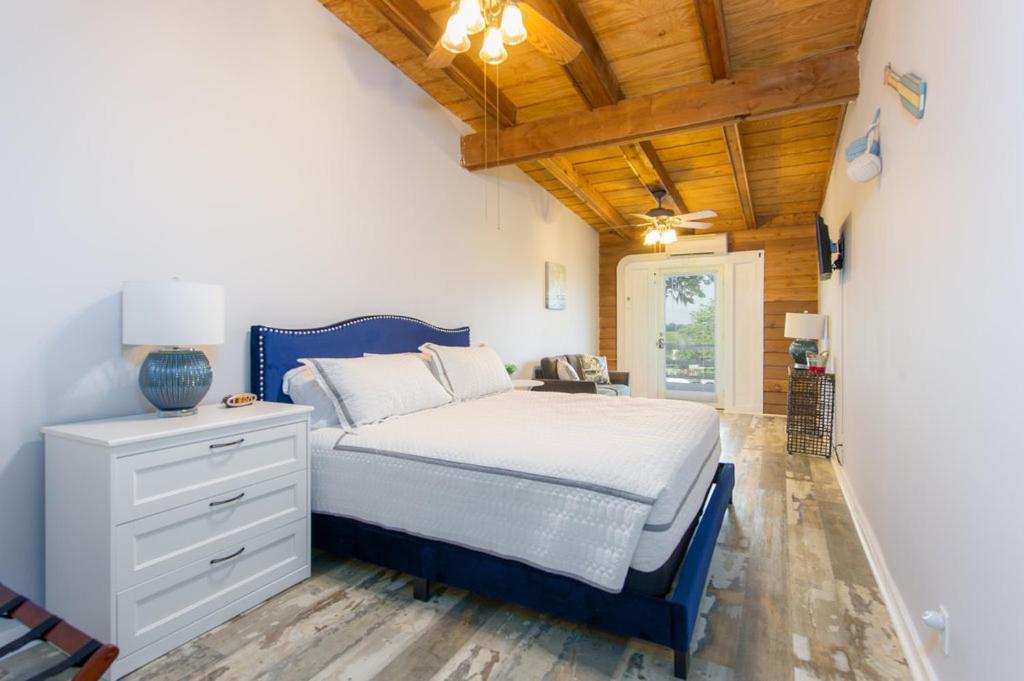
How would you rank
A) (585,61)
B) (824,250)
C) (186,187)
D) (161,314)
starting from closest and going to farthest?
1. (161,314)
2. (186,187)
3. (585,61)
4. (824,250)

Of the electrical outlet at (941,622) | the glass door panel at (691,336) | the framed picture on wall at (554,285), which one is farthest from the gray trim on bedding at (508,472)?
the glass door panel at (691,336)

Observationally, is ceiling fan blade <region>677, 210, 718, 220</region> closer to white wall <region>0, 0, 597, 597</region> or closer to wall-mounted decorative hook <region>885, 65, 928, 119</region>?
white wall <region>0, 0, 597, 597</region>

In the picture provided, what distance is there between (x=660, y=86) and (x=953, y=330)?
2.68m

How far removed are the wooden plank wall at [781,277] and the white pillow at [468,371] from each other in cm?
441

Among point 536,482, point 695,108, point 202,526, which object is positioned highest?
point 695,108

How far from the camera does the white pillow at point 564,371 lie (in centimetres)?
523

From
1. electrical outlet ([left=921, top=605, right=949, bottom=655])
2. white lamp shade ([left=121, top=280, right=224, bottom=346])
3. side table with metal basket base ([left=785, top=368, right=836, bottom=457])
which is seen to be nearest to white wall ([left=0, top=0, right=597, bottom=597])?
white lamp shade ([left=121, top=280, right=224, bottom=346])

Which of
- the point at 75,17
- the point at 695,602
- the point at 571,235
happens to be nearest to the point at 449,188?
the point at 75,17

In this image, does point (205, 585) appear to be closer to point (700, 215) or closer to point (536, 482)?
point (536, 482)

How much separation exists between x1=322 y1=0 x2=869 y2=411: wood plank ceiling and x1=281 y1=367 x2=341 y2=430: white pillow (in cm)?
198

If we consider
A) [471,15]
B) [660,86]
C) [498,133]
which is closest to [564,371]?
[498,133]

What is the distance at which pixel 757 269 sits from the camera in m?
6.41

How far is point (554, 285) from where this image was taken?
5742 millimetres

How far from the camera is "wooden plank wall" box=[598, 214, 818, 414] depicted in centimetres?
610
